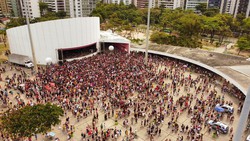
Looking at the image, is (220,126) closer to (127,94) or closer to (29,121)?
(127,94)

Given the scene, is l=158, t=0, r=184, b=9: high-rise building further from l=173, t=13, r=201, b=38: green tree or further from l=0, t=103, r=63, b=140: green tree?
l=0, t=103, r=63, b=140: green tree

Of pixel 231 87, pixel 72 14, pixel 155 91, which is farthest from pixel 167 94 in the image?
pixel 72 14

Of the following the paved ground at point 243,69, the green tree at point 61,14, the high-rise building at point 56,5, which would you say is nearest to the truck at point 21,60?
the paved ground at point 243,69

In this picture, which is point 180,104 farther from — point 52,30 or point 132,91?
point 52,30

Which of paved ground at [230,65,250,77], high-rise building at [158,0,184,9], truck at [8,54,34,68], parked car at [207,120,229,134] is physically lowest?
parked car at [207,120,229,134]

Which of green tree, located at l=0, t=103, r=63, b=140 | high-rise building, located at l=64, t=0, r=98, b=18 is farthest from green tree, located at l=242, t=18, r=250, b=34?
high-rise building, located at l=64, t=0, r=98, b=18

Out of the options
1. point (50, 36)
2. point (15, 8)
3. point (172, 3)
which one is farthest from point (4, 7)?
point (50, 36)

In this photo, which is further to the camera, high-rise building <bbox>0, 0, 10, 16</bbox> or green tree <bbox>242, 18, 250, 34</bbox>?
high-rise building <bbox>0, 0, 10, 16</bbox>
